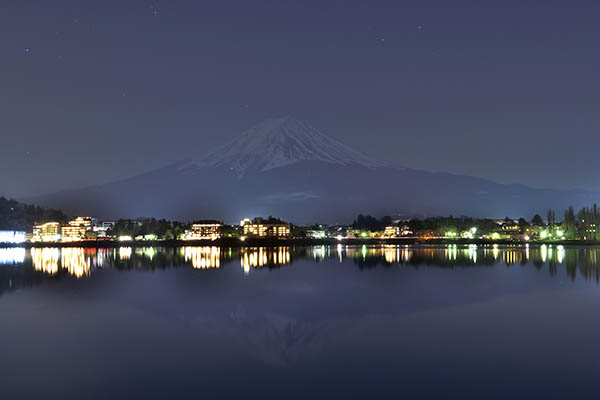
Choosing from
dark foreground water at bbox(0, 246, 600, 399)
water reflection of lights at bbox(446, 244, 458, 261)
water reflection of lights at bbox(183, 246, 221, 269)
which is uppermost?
dark foreground water at bbox(0, 246, 600, 399)

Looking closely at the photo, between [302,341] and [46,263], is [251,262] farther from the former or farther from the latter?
[302,341]

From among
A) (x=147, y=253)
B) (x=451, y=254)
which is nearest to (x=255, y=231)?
(x=147, y=253)

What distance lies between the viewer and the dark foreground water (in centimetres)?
1009

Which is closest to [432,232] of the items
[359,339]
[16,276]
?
[16,276]

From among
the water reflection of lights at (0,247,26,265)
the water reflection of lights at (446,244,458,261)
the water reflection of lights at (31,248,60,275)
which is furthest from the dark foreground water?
the water reflection of lights at (446,244,458,261)

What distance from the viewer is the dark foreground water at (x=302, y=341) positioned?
10086mm

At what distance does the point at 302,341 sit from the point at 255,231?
170372mm

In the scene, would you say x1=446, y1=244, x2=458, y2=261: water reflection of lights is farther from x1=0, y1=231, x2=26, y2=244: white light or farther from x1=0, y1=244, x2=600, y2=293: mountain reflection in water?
x1=0, y1=231, x2=26, y2=244: white light

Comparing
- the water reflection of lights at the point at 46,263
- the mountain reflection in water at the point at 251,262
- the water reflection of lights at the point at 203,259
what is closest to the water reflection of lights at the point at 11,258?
the mountain reflection in water at the point at 251,262

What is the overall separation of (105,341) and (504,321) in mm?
10337

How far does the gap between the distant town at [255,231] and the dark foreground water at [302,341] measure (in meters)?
83.8

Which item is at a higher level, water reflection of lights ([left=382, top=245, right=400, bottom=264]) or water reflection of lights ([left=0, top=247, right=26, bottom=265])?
water reflection of lights ([left=0, top=247, right=26, bottom=265])

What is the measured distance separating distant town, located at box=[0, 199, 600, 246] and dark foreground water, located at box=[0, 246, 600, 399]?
83846 millimetres

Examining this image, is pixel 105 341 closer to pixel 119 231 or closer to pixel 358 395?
pixel 358 395
